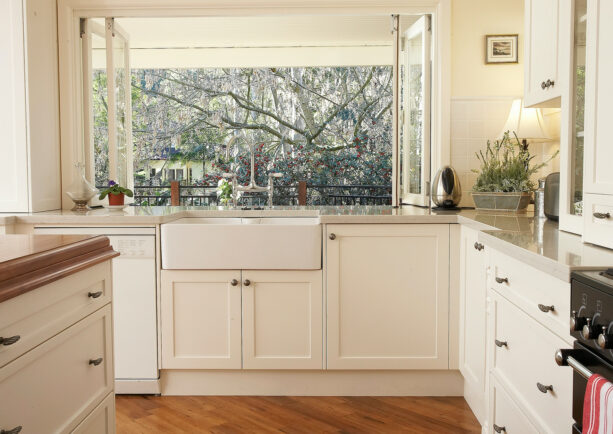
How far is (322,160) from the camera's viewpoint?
26.3 ft

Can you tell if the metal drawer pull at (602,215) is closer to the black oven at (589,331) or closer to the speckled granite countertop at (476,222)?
the speckled granite countertop at (476,222)

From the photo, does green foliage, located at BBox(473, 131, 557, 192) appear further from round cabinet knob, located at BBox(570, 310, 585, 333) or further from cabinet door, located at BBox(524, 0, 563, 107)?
round cabinet knob, located at BBox(570, 310, 585, 333)

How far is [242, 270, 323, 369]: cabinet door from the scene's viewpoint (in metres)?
2.91

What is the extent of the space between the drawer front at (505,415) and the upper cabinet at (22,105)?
245cm

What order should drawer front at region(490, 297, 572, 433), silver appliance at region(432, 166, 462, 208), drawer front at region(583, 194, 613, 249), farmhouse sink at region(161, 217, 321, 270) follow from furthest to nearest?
silver appliance at region(432, 166, 462, 208) < farmhouse sink at region(161, 217, 321, 270) < drawer front at region(583, 194, 613, 249) < drawer front at region(490, 297, 572, 433)

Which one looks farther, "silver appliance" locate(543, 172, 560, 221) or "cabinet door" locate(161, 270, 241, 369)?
"cabinet door" locate(161, 270, 241, 369)

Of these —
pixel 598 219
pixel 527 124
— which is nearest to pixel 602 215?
pixel 598 219

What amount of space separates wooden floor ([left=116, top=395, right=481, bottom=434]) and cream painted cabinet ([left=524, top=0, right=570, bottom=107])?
1432mm

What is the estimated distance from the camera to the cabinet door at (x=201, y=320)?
291 cm

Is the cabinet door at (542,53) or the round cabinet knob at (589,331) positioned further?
the cabinet door at (542,53)

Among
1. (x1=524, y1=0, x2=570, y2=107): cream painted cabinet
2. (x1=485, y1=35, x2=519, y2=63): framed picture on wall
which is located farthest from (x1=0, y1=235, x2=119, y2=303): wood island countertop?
(x1=485, y1=35, x2=519, y2=63): framed picture on wall

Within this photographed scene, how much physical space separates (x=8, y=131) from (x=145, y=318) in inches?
48.1

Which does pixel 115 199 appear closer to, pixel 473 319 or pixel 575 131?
pixel 473 319

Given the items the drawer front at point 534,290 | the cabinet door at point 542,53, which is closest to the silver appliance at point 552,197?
the cabinet door at point 542,53
